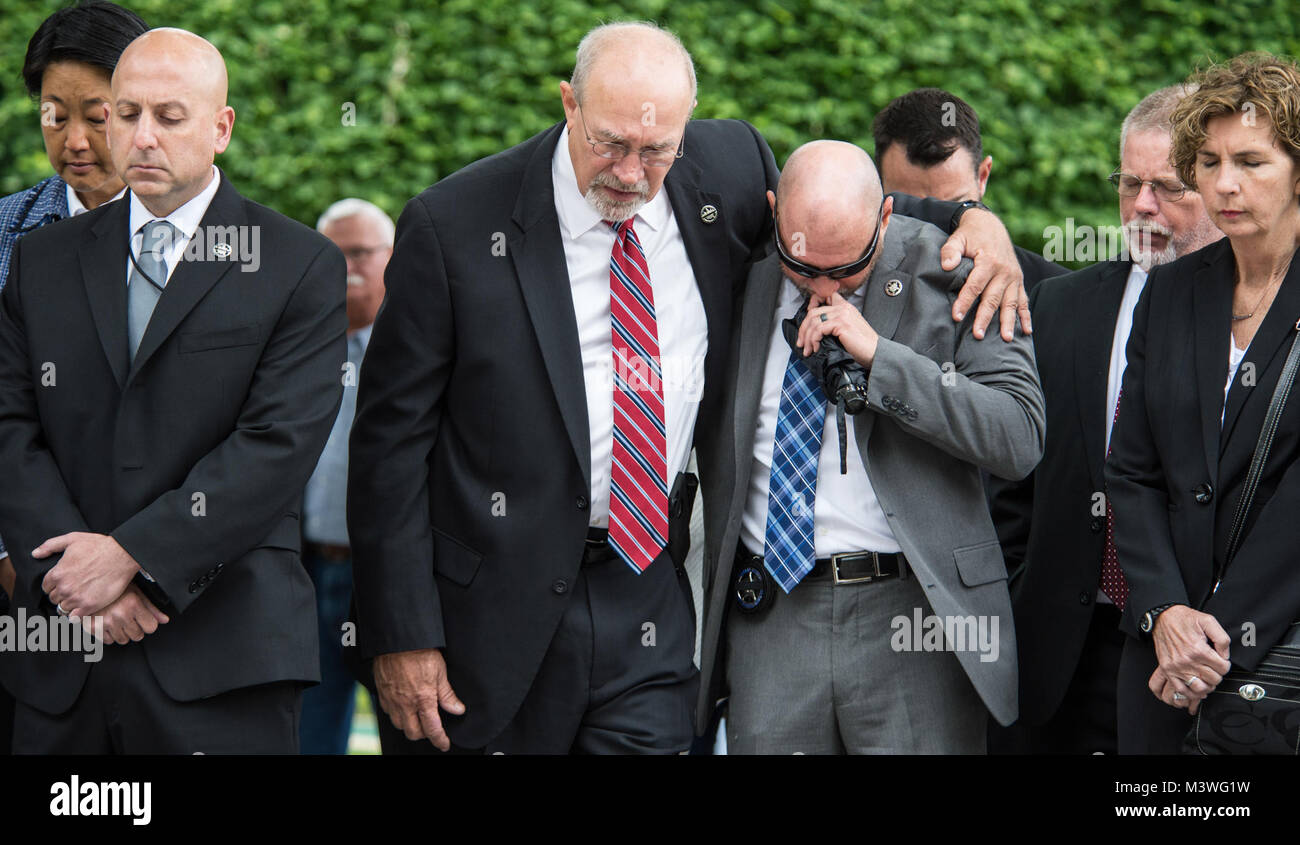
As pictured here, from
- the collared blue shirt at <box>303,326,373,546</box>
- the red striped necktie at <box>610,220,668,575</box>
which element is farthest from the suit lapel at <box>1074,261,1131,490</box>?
the collared blue shirt at <box>303,326,373,546</box>

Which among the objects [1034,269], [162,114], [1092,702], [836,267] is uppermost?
[162,114]

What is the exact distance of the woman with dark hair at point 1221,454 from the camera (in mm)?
3191

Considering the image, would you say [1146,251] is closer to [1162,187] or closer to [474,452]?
[1162,187]

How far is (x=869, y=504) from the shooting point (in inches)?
139

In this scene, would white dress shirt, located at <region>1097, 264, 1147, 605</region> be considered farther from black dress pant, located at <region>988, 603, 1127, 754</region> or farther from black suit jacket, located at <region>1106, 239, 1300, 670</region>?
black suit jacket, located at <region>1106, 239, 1300, 670</region>

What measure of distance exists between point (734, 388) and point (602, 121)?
2.44ft

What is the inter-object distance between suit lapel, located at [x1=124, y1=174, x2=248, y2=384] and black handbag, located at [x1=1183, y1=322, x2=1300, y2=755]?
2376 millimetres

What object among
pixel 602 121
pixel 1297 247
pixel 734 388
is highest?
pixel 602 121

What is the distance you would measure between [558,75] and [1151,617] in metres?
4.60

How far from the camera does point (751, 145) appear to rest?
13.3 ft

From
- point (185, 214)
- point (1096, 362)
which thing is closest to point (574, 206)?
point (185, 214)

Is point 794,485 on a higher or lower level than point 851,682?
higher
